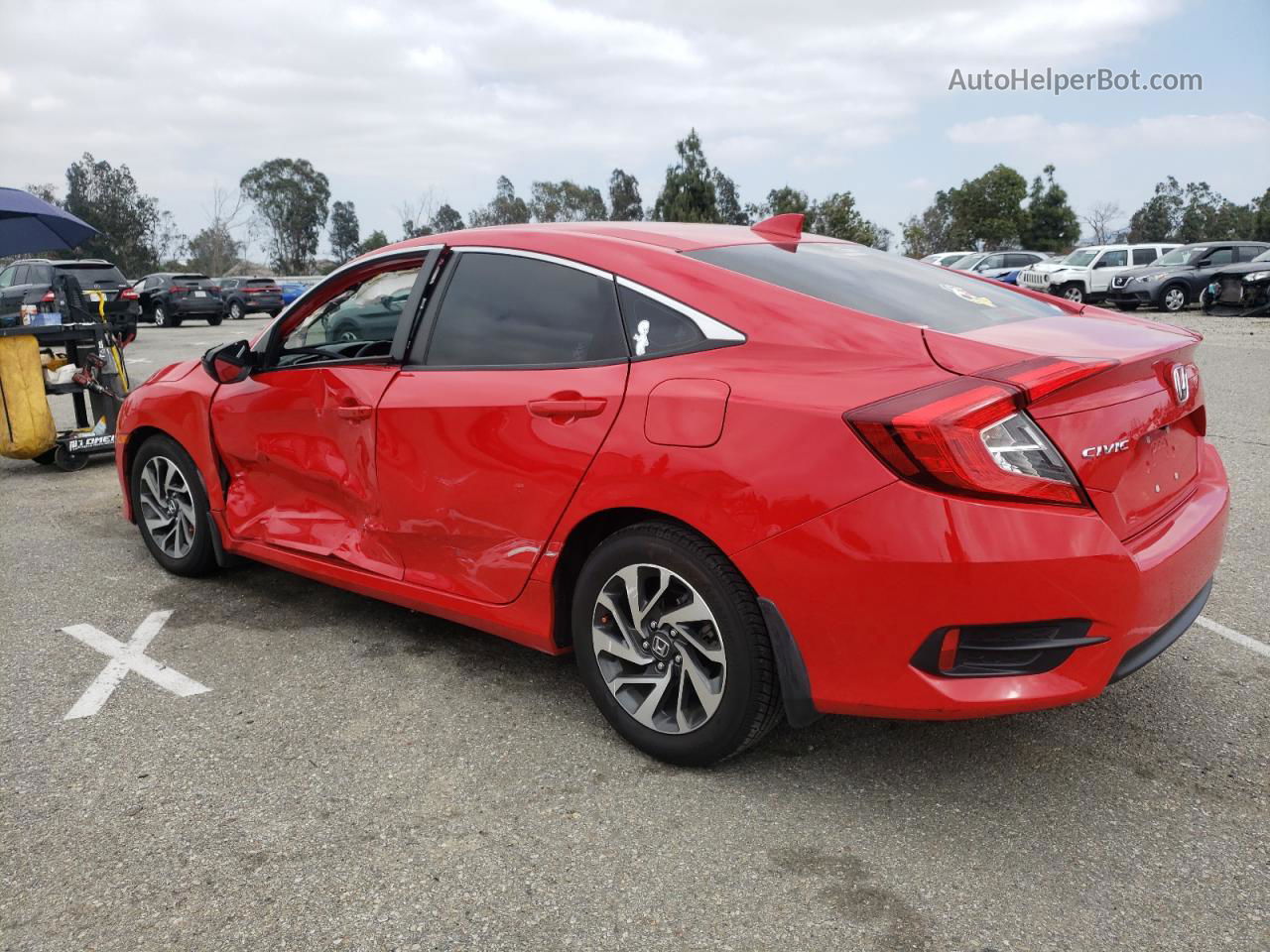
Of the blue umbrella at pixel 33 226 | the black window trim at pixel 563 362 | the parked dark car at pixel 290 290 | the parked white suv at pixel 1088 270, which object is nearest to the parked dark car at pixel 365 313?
the black window trim at pixel 563 362

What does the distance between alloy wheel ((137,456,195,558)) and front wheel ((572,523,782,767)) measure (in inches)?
98.2

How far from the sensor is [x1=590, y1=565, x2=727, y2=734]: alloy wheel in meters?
2.87

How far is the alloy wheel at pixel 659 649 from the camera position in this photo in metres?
2.87

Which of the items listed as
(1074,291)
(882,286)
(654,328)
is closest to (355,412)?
(654,328)

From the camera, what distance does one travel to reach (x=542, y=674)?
12.3 ft

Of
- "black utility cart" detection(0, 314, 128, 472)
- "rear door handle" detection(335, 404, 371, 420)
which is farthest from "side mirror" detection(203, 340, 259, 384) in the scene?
"black utility cart" detection(0, 314, 128, 472)

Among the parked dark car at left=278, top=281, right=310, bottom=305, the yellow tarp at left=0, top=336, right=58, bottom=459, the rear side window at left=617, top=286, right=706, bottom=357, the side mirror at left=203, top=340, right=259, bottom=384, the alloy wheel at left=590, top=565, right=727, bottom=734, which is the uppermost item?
the parked dark car at left=278, top=281, right=310, bottom=305

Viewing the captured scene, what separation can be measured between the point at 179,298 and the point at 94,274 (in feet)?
25.8

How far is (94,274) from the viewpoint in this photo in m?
20.6

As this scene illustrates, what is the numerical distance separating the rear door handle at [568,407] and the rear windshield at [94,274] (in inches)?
779

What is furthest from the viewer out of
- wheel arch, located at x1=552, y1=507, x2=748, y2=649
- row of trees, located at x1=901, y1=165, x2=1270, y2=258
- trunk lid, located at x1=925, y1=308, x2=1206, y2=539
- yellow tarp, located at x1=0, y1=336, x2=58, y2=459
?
row of trees, located at x1=901, y1=165, x2=1270, y2=258

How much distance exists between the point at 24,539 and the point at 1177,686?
5700mm

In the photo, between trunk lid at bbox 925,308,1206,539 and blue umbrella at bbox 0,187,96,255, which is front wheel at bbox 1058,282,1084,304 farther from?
trunk lid at bbox 925,308,1206,539

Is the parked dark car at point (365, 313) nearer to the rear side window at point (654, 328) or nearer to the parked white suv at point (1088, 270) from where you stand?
the rear side window at point (654, 328)
